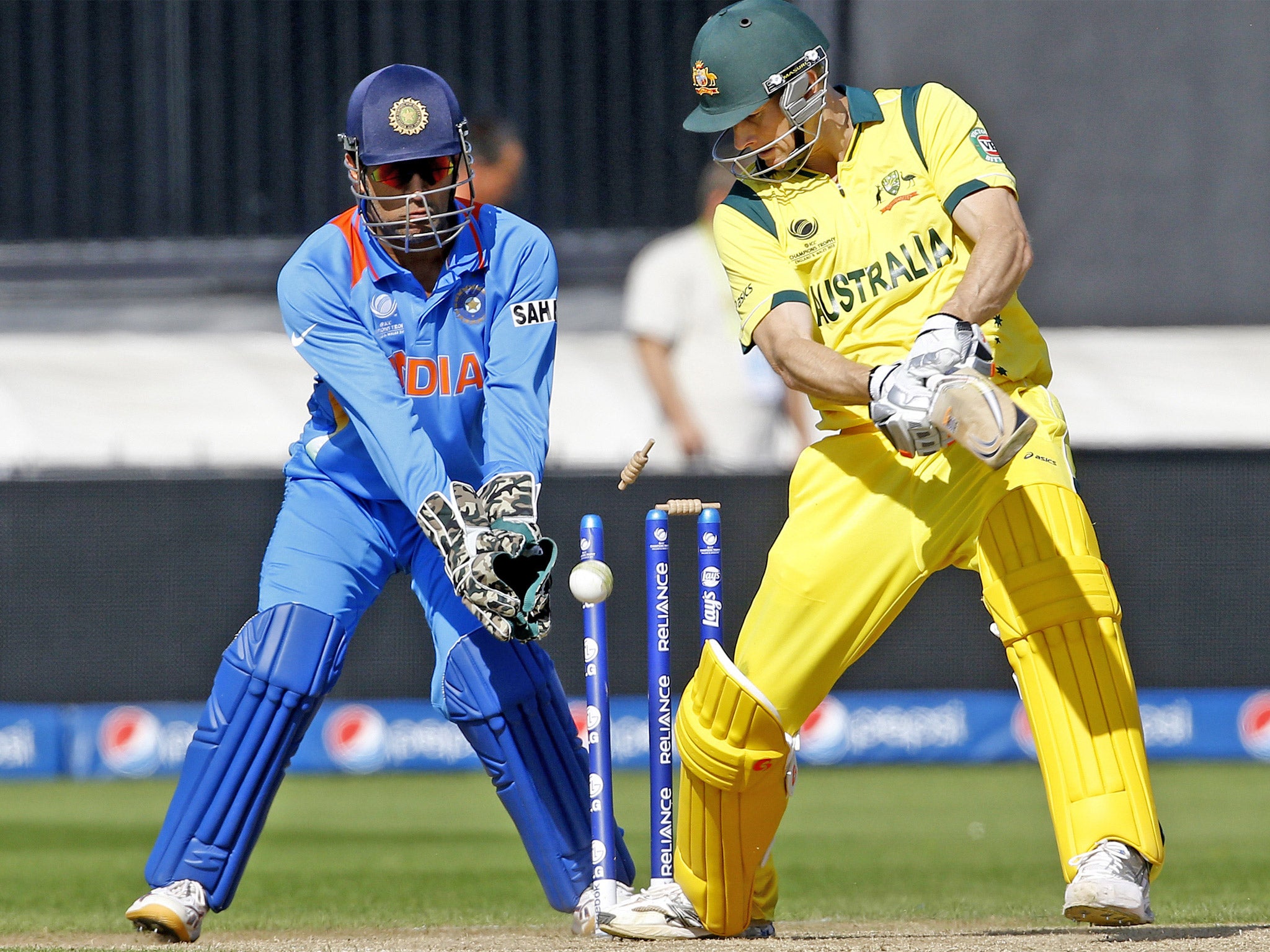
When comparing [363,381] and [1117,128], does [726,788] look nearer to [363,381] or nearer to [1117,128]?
[363,381]

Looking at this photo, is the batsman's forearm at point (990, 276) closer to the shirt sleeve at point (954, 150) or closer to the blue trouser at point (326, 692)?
the shirt sleeve at point (954, 150)

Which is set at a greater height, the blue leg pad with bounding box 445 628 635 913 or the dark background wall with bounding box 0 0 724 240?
the dark background wall with bounding box 0 0 724 240

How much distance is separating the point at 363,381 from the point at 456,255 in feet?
1.29

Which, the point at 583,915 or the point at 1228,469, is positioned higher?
the point at 1228,469

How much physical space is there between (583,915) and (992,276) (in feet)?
5.75

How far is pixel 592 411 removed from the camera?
A: 9.41m

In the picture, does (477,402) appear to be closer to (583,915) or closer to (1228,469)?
(583,915)

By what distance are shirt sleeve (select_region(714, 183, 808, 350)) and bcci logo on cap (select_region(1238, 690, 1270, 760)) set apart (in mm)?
5180

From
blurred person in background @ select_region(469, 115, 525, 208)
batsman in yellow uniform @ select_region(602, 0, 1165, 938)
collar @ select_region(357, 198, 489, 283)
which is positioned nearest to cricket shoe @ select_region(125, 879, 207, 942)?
batsman in yellow uniform @ select_region(602, 0, 1165, 938)

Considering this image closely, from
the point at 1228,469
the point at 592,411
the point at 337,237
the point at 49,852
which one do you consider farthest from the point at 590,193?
the point at 337,237

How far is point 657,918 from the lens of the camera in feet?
13.3

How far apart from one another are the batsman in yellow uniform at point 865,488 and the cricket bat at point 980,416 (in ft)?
0.58

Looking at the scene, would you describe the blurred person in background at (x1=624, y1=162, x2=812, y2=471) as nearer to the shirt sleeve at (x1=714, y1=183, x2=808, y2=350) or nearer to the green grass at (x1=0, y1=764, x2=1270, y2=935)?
the green grass at (x1=0, y1=764, x2=1270, y2=935)

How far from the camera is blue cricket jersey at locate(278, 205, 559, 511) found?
414 centimetres
